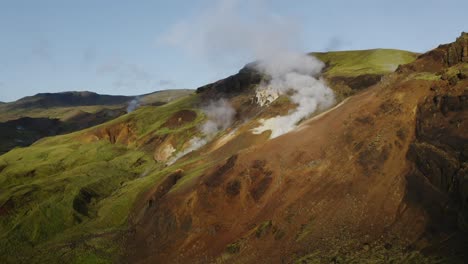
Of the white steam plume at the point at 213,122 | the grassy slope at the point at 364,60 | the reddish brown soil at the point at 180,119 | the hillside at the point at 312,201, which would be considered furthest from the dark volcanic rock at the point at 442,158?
the reddish brown soil at the point at 180,119

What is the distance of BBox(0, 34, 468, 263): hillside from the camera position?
72.4ft

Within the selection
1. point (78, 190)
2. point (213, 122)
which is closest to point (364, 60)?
point (213, 122)

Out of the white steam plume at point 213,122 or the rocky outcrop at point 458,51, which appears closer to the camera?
the rocky outcrop at point 458,51

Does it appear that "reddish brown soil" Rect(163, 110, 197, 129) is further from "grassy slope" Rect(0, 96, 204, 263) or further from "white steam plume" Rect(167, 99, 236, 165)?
"white steam plume" Rect(167, 99, 236, 165)

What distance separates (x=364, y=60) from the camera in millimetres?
92250

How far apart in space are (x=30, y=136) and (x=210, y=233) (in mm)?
163619

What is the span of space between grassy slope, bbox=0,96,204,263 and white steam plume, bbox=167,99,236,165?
2707mm

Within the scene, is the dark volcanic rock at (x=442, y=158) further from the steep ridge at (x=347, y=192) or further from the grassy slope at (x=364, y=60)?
the grassy slope at (x=364, y=60)

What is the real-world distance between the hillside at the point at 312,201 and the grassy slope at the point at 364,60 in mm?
31520

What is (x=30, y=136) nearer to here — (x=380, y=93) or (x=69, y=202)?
(x=69, y=202)

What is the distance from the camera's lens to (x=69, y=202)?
45438 millimetres

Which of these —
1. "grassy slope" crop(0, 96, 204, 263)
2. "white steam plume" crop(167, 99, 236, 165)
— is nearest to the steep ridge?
"grassy slope" crop(0, 96, 204, 263)

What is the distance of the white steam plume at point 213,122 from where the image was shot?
69.8 m

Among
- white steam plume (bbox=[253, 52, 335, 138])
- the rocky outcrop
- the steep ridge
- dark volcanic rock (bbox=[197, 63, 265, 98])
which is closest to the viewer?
the steep ridge
